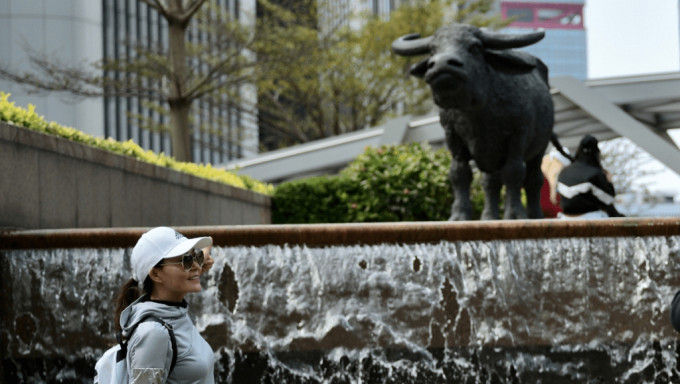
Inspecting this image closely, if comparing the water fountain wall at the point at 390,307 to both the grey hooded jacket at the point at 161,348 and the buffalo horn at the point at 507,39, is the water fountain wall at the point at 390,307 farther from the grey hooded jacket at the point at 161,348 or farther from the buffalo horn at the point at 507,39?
the grey hooded jacket at the point at 161,348

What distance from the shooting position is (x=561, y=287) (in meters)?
6.04

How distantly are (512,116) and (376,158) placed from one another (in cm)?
590

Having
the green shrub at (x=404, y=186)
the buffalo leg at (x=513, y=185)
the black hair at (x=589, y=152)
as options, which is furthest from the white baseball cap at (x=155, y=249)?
the green shrub at (x=404, y=186)

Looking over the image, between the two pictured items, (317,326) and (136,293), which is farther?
(317,326)

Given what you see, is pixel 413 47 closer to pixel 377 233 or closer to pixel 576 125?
pixel 377 233

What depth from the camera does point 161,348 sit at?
8.45ft

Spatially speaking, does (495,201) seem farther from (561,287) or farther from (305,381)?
(305,381)

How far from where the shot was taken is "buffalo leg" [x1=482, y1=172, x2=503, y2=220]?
8094mm

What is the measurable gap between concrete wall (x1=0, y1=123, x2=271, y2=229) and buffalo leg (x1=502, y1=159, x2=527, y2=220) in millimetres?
3627

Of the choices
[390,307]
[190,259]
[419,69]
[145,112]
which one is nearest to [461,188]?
[419,69]

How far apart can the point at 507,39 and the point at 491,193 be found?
1531 millimetres

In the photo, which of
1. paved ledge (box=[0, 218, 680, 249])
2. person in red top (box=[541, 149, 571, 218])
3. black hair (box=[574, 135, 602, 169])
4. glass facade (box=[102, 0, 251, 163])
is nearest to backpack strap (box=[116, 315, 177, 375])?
paved ledge (box=[0, 218, 680, 249])

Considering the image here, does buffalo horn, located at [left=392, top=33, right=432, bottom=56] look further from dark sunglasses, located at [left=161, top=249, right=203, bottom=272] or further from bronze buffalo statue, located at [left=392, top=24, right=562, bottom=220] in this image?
dark sunglasses, located at [left=161, top=249, right=203, bottom=272]

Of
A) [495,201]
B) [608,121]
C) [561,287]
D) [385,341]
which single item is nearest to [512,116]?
[495,201]
